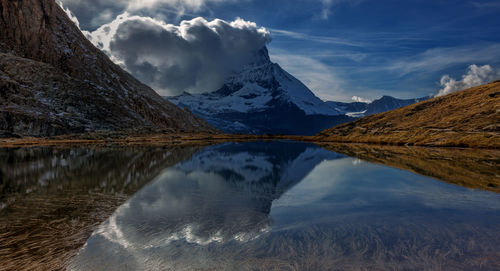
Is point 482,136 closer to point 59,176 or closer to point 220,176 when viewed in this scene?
point 220,176

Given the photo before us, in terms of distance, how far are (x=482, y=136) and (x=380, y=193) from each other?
7060cm

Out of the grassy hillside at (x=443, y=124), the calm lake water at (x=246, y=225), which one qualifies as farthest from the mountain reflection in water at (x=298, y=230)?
the grassy hillside at (x=443, y=124)

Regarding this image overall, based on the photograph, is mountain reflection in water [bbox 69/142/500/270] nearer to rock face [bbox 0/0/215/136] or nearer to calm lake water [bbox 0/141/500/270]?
calm lake water [bbox 0/141/500/270]

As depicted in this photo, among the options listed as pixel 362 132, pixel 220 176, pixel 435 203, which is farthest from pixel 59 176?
pixel 362 132

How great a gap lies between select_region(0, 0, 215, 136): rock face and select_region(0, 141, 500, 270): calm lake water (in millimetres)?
124604

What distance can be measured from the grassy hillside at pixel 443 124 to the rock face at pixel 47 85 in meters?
111

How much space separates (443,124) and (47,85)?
17213cm

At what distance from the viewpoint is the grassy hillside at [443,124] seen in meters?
80.0

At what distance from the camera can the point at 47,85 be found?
153750mm

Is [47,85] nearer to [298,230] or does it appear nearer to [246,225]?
[246,225]

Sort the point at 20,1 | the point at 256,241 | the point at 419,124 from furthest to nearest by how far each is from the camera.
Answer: the point at 20,1 → the point at 419,124 → the point at 256,241

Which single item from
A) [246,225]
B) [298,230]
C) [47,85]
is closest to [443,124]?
[298,230]

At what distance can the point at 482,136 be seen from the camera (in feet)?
250

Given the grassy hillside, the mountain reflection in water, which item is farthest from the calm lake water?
the grassy hillside
